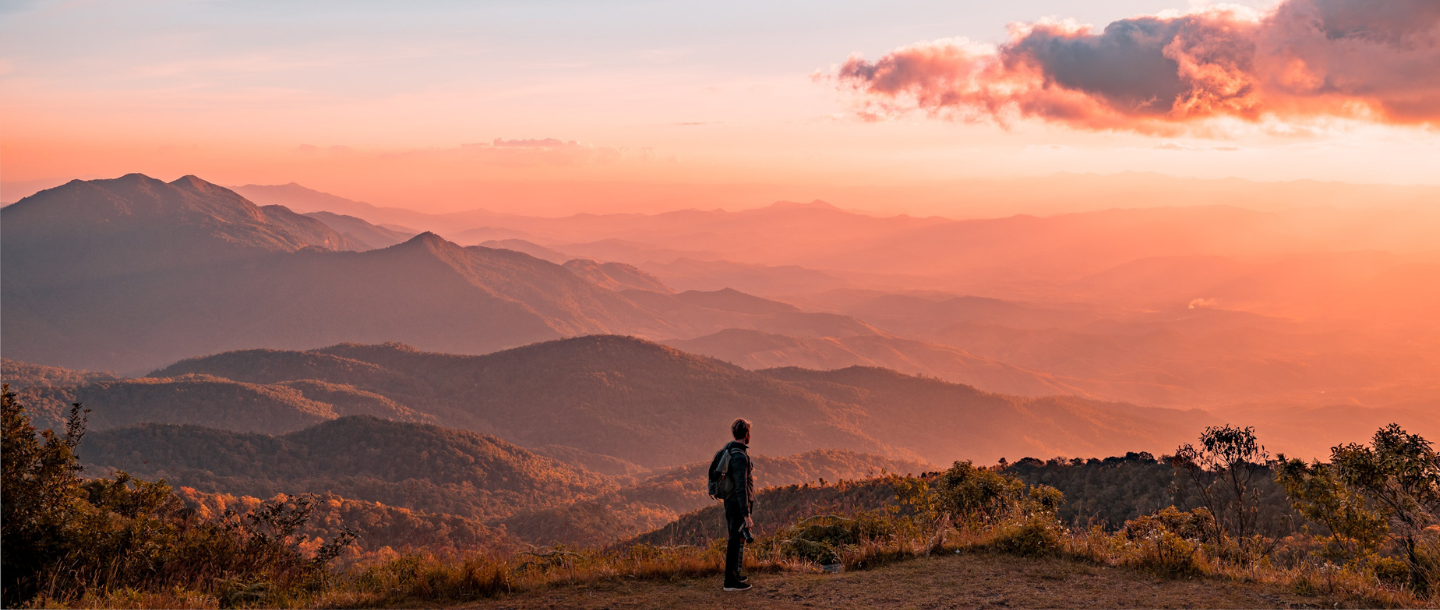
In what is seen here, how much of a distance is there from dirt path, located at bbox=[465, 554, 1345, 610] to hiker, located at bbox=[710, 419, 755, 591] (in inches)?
11.5

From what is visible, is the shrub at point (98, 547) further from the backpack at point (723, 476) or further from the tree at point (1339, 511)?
the tree at point (1339, 511)

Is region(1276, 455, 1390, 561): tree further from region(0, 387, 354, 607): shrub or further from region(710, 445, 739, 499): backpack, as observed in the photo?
region(0, 387, 354, 607): shrub

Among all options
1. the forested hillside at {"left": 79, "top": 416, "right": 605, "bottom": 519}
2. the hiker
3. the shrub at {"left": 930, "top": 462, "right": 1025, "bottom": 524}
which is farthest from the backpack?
the forested hillside at {"left": 79, "top": 416, "right": 605, "bottom": 519}

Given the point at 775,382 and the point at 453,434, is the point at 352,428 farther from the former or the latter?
the point at 775,382

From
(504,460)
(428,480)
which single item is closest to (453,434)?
(504,460)

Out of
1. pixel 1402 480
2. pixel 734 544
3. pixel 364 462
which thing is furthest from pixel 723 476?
pixel 364 462

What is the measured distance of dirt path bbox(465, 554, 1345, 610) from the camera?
31.0 feet

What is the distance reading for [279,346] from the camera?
198 m

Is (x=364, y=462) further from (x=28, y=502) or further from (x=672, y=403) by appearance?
(x=28, y=502)

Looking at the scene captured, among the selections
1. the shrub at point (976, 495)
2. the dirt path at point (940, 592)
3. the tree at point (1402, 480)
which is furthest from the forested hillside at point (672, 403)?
the tree at point (1402, 480)

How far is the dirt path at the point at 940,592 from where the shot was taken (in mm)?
9461

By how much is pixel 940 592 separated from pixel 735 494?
2.92m

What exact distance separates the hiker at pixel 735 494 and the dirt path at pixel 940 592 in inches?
11.5

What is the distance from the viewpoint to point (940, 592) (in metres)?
10.1
